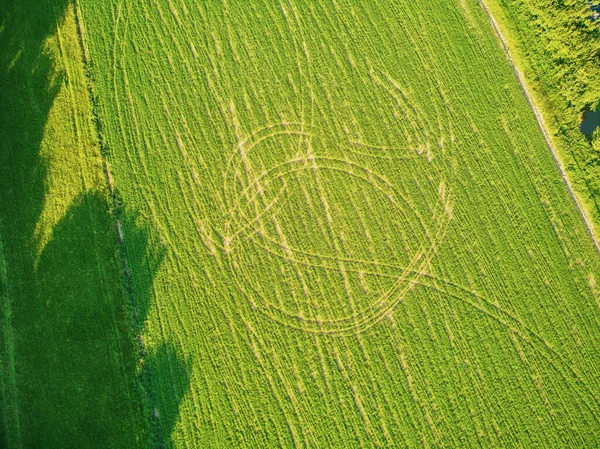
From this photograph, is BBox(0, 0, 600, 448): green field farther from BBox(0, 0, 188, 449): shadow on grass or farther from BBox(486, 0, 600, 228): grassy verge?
BBox(486, 0, 600, 228): grassy verge

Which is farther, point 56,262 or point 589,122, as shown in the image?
point 589,122

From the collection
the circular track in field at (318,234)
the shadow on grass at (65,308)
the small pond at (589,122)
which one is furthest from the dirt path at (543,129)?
the shadow on grass at (65,308)

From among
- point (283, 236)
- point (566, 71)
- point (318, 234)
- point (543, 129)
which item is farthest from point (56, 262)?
point (566, 71)

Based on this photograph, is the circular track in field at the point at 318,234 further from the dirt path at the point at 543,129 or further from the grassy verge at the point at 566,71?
the grassy verge at the point at 566,71

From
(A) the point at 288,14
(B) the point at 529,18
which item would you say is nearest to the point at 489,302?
(B) the point at 529,18

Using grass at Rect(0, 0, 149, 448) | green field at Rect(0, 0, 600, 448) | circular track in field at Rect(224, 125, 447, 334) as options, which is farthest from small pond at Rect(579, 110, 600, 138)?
grass at Rect(0, 0, 149, 448)

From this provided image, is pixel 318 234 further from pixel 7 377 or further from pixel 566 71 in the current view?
pixel 7 377
